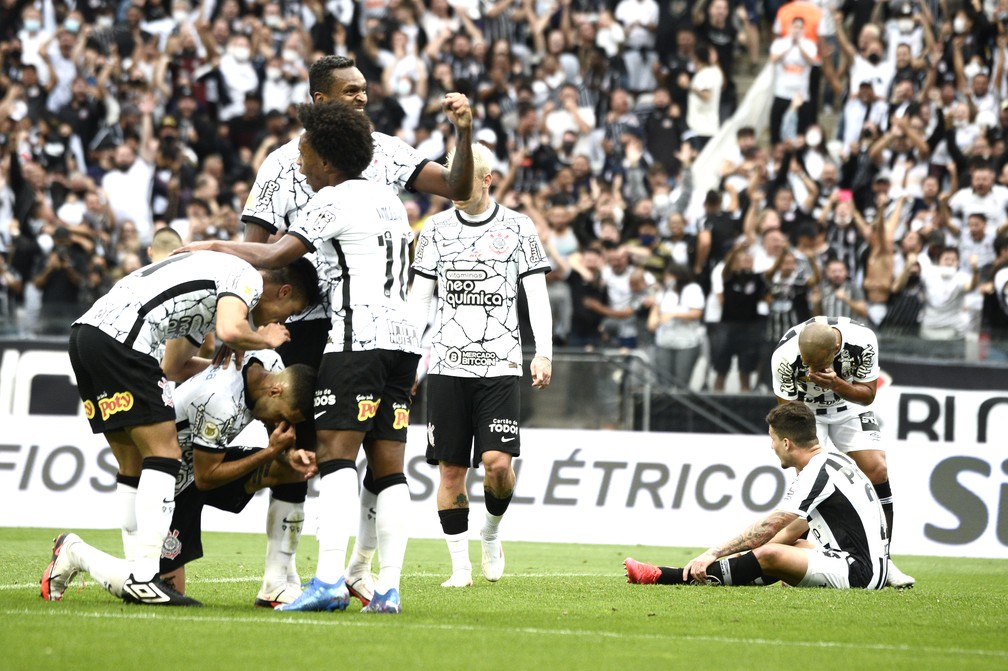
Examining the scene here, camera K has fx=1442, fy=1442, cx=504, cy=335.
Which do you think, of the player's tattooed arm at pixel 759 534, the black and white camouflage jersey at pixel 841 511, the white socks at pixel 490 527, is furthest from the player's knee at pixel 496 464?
the black and white camouflage jersey at pixel 841 511

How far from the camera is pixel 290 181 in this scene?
26.2ft

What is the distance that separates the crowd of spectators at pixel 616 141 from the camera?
1691 cm

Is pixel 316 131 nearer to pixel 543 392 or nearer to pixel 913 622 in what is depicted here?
pixel 913 622

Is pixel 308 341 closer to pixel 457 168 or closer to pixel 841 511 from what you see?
pixel 457 168

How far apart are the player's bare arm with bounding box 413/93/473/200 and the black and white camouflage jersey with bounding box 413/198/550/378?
1.58 metres

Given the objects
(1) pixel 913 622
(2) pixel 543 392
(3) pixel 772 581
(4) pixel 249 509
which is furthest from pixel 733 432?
(1) pixel 913 622

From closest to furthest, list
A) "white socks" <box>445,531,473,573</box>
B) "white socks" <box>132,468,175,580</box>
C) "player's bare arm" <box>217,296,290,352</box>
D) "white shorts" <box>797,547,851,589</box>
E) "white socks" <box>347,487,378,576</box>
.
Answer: "player's bare arm" <box>217,296,290,352</box>, "white socks" <box>132,468,175,580</box>, "white socks" <box>347,487,378,576</box>, "white shorts" <box>797,547,851,589</box>, "white socks" <box>445,531,473,573</box>

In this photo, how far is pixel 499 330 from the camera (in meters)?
9.71

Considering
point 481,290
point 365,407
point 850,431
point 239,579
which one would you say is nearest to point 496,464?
point 481,290

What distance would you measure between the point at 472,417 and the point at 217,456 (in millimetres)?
2449

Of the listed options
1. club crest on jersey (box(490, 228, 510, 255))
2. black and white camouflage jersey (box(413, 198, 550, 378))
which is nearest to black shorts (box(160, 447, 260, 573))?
black and white camouflage jersey (box(413, 198, 550, 378))

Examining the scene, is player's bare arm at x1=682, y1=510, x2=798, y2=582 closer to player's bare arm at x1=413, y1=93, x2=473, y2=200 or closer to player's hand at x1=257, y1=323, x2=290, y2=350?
player's bare arm at x1=413, y1=93, x2=473, y2=200

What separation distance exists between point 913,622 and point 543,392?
8606mm

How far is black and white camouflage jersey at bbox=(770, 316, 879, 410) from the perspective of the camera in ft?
34.1
